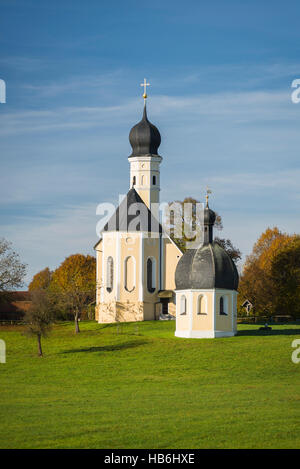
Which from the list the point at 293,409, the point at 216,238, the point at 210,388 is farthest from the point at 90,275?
the point at 293,409

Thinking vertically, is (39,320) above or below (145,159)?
below

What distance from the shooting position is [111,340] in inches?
1913

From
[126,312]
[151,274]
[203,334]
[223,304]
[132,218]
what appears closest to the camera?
[203,334]

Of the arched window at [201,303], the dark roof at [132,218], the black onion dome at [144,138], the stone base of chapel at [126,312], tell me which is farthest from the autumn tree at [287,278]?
the arched window at [201,303]

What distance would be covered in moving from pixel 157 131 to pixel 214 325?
76.9ft

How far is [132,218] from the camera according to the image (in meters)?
61.0

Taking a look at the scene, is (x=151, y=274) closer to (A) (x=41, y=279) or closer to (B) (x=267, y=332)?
(B) (x=267, y=332)

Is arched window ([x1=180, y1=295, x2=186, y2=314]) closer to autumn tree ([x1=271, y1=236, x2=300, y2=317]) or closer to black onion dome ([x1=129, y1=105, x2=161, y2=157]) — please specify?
black onion dome ([x1=129, y1=105, x2=161, y2=157])

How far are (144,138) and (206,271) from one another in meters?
20.5

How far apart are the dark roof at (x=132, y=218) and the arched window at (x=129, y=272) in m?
2.34

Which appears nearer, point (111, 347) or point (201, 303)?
point (111, 347)

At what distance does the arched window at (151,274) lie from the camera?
61438 millimetres

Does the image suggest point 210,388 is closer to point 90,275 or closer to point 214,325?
point 214,325

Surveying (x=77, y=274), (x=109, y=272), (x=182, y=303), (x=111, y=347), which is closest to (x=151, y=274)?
(x=109, y=272)
